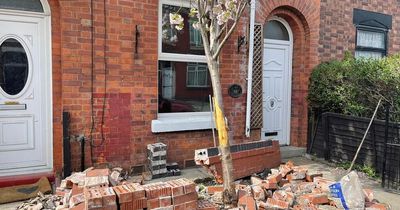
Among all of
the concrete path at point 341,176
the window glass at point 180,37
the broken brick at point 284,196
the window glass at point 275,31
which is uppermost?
the window glass at point 275,31

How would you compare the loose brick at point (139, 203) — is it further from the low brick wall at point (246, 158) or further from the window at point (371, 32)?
the window at point (371, 32)

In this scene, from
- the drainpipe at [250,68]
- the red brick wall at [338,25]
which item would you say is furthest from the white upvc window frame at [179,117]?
the red brick wall at [338,25]

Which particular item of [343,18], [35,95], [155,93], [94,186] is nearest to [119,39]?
[155,93]

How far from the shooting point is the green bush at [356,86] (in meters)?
6.28

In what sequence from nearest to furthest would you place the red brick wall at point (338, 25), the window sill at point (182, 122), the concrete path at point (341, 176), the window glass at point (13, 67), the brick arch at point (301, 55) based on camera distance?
the concrete path at point (341, 176), the window glass at point (13, 67), the window sill at point (182, 122), the brick arch at point (301, 55), the red brick wall at point (338, 25)

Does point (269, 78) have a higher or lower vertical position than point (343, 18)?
lower

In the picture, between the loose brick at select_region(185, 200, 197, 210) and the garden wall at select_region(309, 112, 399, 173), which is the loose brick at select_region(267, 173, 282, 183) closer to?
the loose brick at select_region(185, 200, 197, 210)

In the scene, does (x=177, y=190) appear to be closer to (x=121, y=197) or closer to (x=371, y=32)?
(x=121, y=197)

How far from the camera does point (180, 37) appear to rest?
6.32m

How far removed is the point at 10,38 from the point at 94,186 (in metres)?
2.60

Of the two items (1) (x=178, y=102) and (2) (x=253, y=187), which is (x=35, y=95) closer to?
(1) (x=178, y=102)

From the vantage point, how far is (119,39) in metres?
5.67

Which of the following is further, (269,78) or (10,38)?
(269,78)

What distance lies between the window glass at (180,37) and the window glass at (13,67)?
2.17 meters
